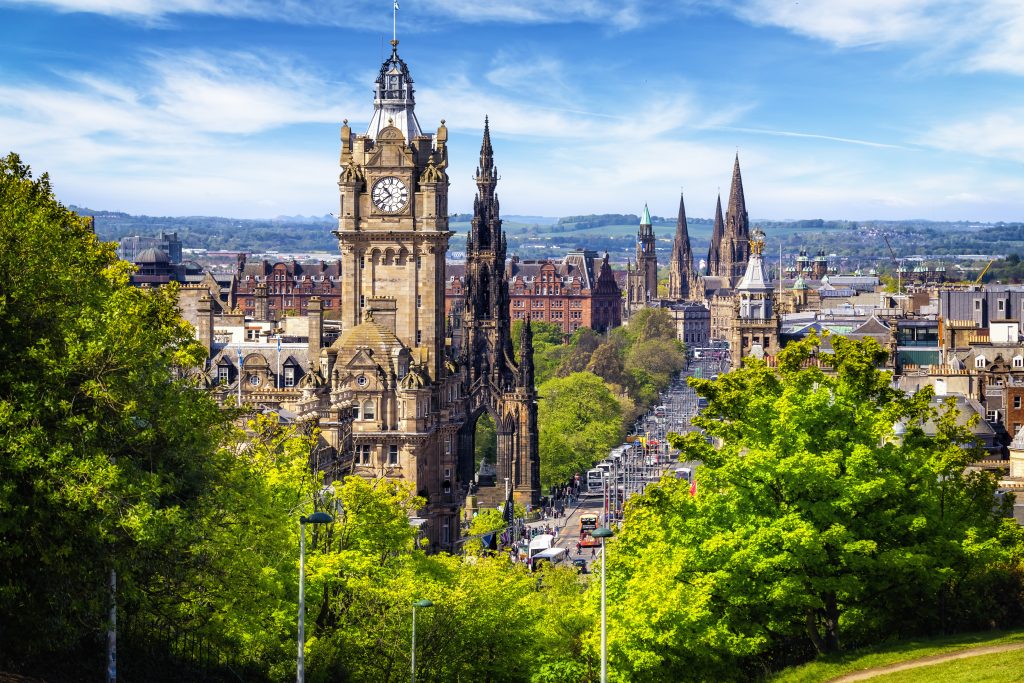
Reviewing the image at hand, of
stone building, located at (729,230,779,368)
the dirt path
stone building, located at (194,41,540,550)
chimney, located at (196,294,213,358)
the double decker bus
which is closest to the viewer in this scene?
the dirt path

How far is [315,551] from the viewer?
53969 millimetres

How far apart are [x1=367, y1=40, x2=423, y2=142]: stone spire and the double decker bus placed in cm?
3207

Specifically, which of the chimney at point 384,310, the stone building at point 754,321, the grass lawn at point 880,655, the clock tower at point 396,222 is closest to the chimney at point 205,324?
the clock tower at point 396,222

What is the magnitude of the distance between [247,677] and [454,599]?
9.14 m

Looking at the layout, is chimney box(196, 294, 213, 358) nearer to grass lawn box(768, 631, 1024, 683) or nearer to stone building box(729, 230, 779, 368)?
grass lawn box(768, 631, 1024, 683)

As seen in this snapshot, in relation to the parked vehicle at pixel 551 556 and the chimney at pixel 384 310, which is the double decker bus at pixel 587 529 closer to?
the parked vehicle at pixel 551 556

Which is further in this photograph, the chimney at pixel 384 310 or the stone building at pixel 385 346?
the chimney at pixel 384 310

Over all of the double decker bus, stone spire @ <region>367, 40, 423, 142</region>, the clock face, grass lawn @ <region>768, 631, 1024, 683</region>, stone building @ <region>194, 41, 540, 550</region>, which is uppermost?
stone spire @ <region>367, 40, 423, 142</region>

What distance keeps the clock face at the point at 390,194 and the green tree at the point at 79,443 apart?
46466mm

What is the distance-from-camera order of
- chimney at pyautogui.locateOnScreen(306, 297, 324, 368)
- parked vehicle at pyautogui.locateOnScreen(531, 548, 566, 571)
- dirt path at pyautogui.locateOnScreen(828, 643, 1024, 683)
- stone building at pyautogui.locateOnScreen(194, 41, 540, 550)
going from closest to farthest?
1. dirt path at pyautogui.locateOnScreen(828, 643, 1024, 683)
2. stone building at pyautogui.locateOnScreen(194, 41, 540, 550)
3. parked vehicle at pyautogui.locateOnScreen(531, 548, 566, 571)
4. chimney at pyautogui.locateOnScreen(306, 297, 324, 368)

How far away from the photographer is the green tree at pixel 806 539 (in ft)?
167

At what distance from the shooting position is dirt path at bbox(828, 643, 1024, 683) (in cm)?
4775

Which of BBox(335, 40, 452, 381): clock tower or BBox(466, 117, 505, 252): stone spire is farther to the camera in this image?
BBox(466, 117, 505, 252): stone spire

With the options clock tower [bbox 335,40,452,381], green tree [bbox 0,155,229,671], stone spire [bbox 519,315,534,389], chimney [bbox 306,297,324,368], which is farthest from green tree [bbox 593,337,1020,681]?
stone spire [bbox 519,315,534,389]
